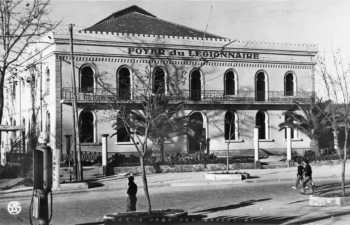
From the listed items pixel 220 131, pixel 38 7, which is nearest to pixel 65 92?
pixel 220 131

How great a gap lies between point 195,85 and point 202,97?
3.29 feet

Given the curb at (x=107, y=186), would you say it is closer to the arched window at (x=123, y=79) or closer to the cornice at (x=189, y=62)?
the arched window at (x=123, y=79)

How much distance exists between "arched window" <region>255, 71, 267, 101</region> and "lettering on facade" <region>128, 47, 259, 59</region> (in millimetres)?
1357

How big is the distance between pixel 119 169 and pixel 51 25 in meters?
15.5

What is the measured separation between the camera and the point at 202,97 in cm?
3525

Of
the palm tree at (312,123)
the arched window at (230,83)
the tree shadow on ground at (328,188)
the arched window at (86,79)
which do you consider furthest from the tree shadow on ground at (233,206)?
the arched window at (230,83)

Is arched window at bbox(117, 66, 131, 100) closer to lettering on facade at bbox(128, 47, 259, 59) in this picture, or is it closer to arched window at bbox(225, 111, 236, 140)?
lettering on facade at bbox(128, 47, 259, 59)

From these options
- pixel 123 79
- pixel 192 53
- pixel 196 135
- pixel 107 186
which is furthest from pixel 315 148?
pixel 107 186

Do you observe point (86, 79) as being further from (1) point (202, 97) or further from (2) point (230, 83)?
(2) point (230, 83)

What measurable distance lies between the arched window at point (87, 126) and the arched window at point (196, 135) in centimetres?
631

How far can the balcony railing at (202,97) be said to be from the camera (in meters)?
31.6

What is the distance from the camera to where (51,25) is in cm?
1098

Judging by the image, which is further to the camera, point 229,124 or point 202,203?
point 229,124

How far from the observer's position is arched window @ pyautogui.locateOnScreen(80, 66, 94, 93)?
105 ft
